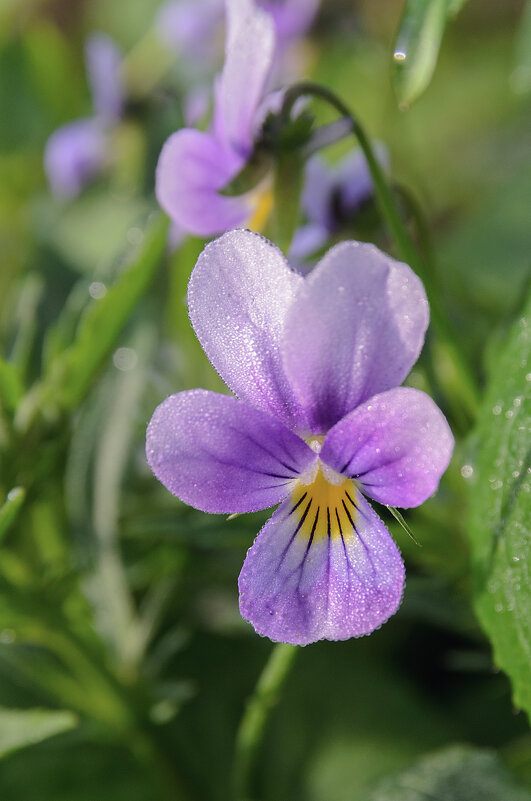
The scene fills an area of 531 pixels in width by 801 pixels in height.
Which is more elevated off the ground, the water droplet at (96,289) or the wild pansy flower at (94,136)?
the wild pansy flower at (94,136)

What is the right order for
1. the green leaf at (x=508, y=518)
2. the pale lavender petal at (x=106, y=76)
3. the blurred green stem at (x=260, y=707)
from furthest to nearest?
1. the pale lavender petal at (x=106, y=76)
2. the blurred green stem at (x=260, y=707)
3. the green leaf at (x=508, y=518)

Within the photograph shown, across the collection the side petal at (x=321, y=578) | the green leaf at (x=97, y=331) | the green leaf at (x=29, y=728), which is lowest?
the green leaf at (x=29, y=728)

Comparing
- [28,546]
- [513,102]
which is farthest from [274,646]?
[513,102]

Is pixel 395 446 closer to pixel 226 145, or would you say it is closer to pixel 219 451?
pixel 219 451

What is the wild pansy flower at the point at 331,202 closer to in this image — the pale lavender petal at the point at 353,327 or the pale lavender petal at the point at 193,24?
the pale lavender petal at the point at 353,327

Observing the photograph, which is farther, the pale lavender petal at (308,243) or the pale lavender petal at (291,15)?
the pale lavender petal at (291,15)

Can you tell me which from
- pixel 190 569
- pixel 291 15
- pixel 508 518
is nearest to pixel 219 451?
pixel 508 518

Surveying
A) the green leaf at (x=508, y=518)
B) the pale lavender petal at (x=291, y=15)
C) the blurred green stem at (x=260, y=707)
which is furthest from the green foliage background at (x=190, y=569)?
the pale lavender petal at (x=291, y=15)
